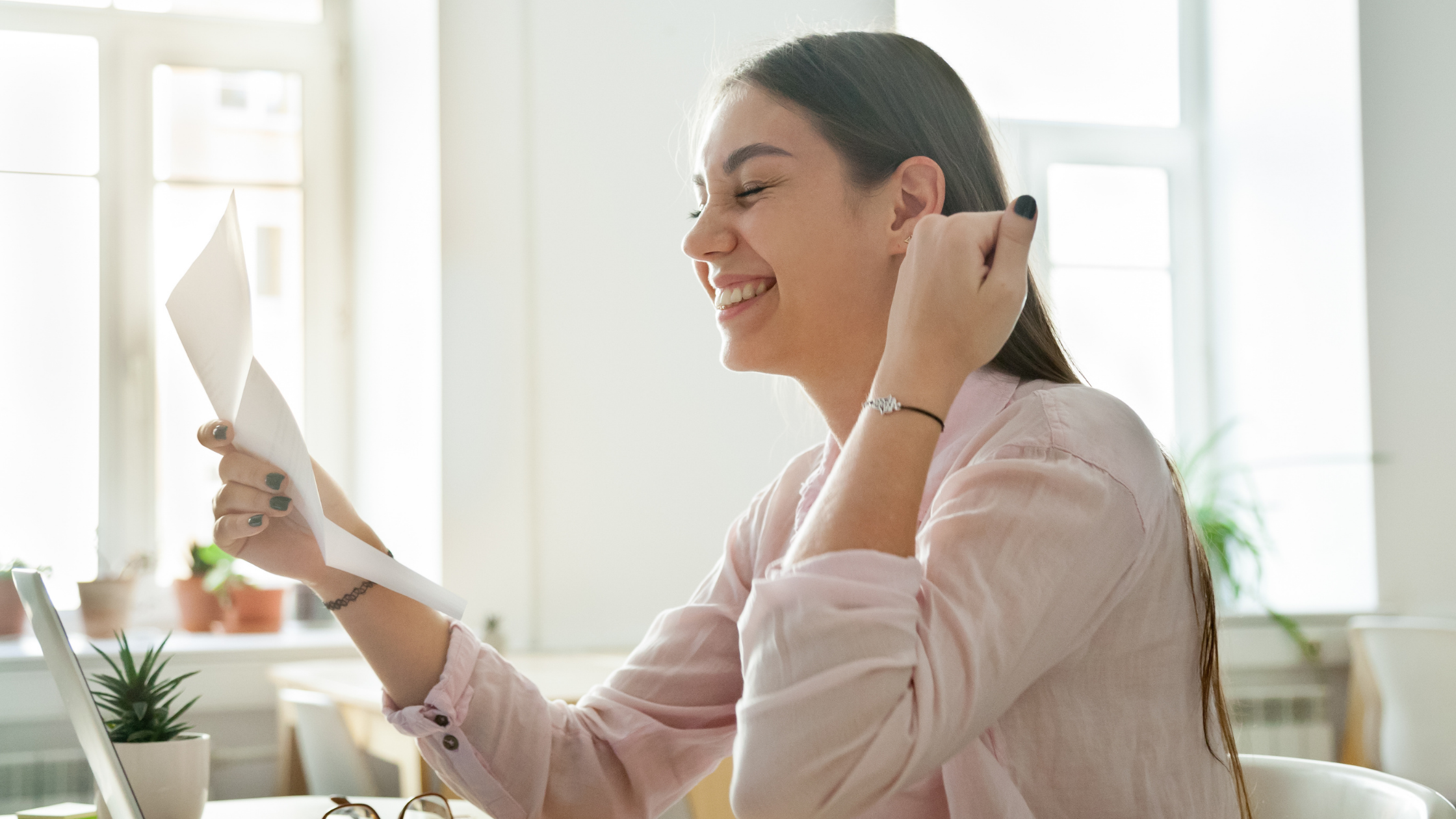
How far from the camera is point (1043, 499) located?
2.66ft

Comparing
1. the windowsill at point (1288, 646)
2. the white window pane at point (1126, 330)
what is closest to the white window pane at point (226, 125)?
the white window pane at point (1126, 330)

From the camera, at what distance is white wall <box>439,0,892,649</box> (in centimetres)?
279

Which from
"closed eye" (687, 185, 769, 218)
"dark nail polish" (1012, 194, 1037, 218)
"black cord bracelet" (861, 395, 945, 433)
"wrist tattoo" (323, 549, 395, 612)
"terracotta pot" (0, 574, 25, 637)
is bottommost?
"terracotta pot" (0, 574, 25, 637)

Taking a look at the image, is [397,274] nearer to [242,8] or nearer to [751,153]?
[242,8]

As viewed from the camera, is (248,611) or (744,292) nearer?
(744,292)

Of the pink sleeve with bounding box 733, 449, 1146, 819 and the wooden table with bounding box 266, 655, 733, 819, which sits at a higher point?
the pink sleeve with bounding box 733, 449, 1146, 819

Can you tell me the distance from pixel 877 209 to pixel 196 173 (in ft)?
8.87

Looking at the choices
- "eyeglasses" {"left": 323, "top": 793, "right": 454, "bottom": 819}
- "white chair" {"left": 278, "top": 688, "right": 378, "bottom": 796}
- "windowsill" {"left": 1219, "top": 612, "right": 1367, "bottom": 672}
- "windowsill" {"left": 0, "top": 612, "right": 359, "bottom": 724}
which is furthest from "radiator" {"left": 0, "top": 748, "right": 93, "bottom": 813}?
"windowsill" {"left": 1219, "top": 612, "right": 1367, "bottom": 672}

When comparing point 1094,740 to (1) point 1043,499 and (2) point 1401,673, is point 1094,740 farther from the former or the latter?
(2) point 1401,673

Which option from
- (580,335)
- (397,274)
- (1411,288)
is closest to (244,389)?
(580,335)

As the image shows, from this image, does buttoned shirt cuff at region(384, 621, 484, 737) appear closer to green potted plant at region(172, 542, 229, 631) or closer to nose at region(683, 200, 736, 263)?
nose at region(683, 200, 736, 263)

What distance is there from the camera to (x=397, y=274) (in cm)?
305

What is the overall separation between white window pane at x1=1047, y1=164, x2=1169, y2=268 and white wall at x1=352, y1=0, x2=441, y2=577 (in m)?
1.81

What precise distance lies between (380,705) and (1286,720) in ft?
8.25
